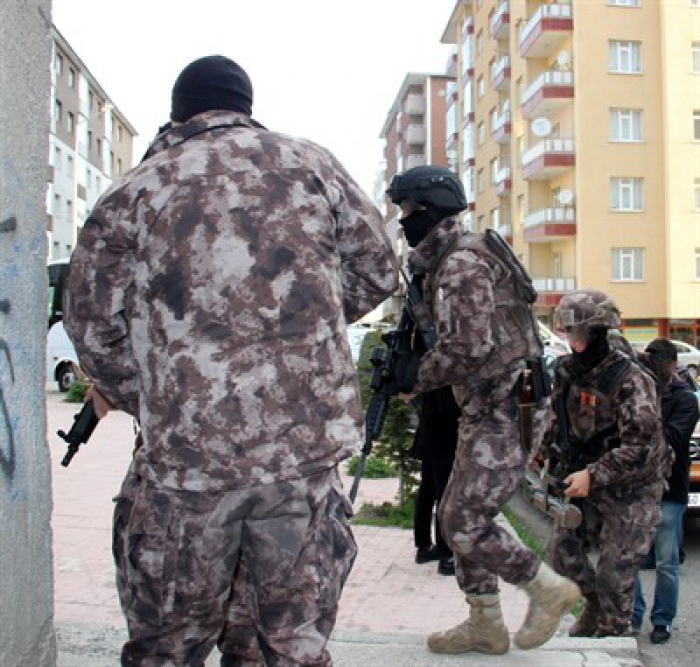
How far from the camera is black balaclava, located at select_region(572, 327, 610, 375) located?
167 inches

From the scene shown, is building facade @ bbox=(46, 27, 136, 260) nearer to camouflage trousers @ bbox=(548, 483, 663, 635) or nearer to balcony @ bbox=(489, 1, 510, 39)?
balcony @ bbox=(489, 1, 510, 39)

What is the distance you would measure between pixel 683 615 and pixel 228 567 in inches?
160

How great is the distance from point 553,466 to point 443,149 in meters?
64.2

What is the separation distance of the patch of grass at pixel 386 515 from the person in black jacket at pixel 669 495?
2487 mm

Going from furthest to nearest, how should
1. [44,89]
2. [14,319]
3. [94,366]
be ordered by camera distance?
1. [44,89]
2. [14,319]
3. [94,366]

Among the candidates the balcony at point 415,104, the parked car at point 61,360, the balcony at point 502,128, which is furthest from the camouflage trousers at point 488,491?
the balcony at point 415,104

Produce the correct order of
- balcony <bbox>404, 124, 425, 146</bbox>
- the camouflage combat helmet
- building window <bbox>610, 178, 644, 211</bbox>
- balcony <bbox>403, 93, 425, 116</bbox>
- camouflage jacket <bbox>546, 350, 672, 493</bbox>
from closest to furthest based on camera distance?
camouflage jacket <bbox>546, 350, 672, 493</bbox>, the camouflage combat helmet, building window <bbox>610, 178, 644, 211</bbox>, balcony <bbox>404, 124, 425, 146</bbox>, balcony <bbox>403, 93, 425, 116</bbox>


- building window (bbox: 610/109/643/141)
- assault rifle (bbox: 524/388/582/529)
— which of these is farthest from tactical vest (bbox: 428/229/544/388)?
building window (bbox: 610/109/643/141)

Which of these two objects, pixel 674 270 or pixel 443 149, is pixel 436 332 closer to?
pixel 674 270

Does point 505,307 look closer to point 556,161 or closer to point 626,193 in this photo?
point 556,161

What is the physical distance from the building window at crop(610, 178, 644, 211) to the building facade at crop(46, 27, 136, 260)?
2666cm

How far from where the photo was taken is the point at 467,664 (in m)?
3.48

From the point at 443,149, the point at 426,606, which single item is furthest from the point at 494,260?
the point at 443,149

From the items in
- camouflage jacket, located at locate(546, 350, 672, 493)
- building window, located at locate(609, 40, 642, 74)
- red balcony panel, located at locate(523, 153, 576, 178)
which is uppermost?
building window, located at locate(609, 40, 642, 74)
